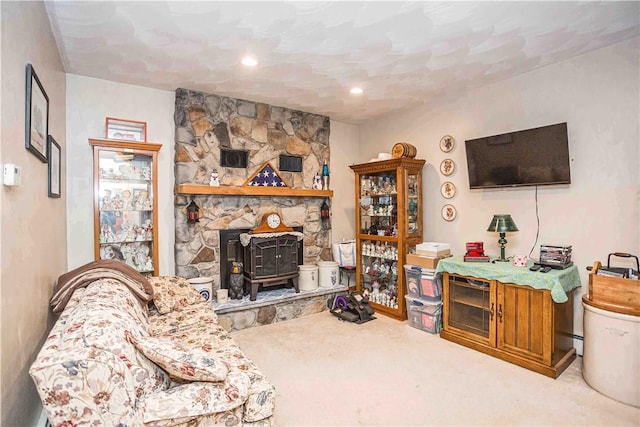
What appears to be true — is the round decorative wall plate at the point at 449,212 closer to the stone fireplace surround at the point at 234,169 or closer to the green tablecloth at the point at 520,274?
the green tablecloth at the point at 520,274

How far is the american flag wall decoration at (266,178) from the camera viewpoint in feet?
13.9

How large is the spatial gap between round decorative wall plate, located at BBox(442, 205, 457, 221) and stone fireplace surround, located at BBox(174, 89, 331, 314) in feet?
5.56

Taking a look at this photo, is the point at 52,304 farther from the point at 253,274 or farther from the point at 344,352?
the point at 344,352

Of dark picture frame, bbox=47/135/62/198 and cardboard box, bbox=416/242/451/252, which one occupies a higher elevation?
dark picture frame, bbox=47/135/62/198

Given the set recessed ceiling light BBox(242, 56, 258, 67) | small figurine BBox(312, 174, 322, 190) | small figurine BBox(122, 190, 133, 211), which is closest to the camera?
recessed ceiling light BBox(242, 56, 258, 67)

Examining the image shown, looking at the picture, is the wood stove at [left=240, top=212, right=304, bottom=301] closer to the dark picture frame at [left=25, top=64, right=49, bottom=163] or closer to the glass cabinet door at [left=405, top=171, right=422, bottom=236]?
the glass cabinet door at [left=405, top=171, right=422, bottom=236]

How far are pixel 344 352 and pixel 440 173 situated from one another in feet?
7.87

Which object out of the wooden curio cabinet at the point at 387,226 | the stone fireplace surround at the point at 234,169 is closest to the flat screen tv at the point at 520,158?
the wooden curio cabinet at the point at 387,226

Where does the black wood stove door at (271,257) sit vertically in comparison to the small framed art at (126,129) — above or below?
below

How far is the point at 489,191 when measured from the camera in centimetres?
363

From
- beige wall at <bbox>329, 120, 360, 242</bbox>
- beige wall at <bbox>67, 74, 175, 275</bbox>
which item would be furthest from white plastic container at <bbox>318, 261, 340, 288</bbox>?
beige wall at <bbox>67, 74, 175, 275</bbox>

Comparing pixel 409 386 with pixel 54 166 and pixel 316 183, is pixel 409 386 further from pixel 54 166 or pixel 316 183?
pixel 54 166

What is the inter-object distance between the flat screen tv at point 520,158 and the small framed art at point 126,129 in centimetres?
350

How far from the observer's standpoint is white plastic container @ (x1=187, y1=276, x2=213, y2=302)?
363cm
